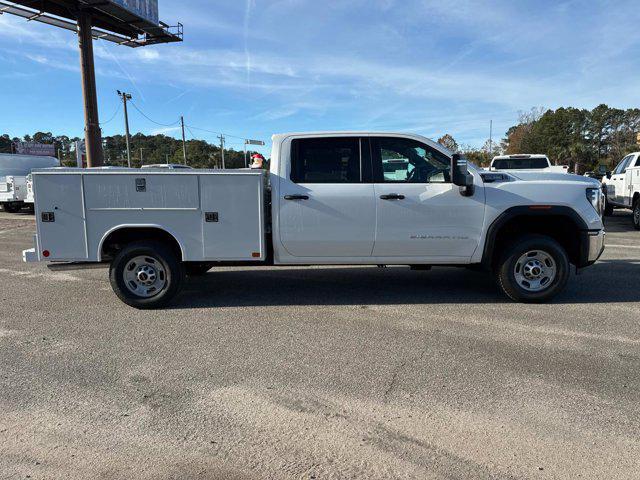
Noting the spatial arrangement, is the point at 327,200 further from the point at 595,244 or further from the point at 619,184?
the point at 619,184

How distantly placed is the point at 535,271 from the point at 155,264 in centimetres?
452

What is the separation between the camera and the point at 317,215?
5535 mm

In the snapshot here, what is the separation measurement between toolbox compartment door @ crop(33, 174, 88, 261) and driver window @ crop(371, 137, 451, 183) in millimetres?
3448

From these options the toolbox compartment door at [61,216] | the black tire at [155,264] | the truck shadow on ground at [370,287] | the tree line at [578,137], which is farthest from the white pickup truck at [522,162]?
the tree line at [578,137]

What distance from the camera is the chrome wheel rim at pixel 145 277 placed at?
18.6 feet

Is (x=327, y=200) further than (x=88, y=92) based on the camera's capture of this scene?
No

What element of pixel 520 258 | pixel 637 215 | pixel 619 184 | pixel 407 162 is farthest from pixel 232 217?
pixel 619 184

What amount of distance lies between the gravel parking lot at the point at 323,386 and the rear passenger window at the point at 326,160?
60.8 inches

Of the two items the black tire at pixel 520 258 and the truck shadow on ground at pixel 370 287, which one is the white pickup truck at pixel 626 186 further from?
the black tire at pixel 520 258

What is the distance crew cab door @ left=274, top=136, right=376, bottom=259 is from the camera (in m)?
5.52

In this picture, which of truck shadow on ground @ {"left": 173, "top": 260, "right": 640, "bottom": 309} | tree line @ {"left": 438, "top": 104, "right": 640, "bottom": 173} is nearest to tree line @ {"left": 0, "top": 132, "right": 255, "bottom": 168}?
tree line @ {"left": 438, "top": 104, "right": 640, "bottom": 173}

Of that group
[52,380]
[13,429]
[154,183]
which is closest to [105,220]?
[154,183]

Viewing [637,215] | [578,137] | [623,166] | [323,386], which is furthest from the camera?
[578,137]

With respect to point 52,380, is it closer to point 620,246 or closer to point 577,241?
point 577,241
